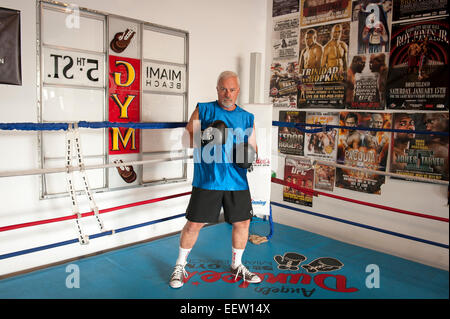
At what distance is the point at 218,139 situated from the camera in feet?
7.13

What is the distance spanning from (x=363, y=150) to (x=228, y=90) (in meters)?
1.62

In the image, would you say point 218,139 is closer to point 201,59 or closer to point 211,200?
point 211,200

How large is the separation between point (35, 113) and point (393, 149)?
106 inches

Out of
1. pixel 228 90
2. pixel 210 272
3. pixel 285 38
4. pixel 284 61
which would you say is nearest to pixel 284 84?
pixel 284 61

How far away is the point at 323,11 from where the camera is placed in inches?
140

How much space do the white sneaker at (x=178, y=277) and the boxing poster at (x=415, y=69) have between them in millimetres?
2085

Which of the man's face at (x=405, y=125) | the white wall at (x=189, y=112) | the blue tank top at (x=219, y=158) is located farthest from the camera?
the man's face at (x=405, y=125)

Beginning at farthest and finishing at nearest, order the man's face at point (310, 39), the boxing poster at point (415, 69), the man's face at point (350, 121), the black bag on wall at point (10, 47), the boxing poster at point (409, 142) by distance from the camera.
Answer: the man's face at point (310, 39), the man's face at point (350, 121), the boxing poster at point (409, 142), the boxing poster at point (415, 69), the black bag on wall at point (10, 47)

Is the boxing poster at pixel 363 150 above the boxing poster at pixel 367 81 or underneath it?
underneath

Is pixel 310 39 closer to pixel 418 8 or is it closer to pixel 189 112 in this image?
pixel 418 8

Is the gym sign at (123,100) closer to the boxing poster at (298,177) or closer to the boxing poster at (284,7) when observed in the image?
the boxing poster at (298,177)

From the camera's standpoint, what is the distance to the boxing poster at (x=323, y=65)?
3441mm

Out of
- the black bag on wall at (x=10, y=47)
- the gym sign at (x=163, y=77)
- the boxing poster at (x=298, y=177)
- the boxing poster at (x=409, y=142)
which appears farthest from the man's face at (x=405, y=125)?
the black bag on wall at (x=10, y=47)
